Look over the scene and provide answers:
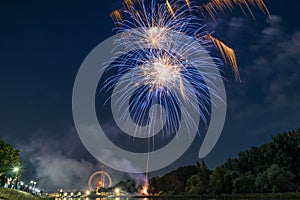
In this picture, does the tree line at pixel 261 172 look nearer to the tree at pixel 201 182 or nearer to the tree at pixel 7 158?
the tree at pixel 201 182

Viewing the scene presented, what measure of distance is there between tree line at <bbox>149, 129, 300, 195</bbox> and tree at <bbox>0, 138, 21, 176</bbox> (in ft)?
154

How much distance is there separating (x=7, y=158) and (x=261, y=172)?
173ft

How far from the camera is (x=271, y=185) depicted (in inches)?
2512

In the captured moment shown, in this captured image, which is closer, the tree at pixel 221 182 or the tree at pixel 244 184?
the tree at pixel 244 184

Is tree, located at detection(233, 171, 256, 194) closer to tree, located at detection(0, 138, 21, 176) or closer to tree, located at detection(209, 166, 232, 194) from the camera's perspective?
tree, located at detection(209, 166, 232, 194)

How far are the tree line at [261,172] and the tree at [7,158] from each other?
47024 mm

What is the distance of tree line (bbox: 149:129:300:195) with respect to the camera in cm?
6397

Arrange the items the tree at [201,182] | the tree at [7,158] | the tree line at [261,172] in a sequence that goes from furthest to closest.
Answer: the tree at [201,182], the tree line at [261,172], the tree at [7,158]

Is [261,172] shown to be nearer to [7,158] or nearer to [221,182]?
[221,182]

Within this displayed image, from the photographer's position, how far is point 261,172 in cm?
7300

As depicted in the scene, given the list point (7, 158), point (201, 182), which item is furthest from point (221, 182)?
point (7, 158)

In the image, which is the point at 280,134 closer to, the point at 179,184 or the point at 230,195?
the point at 230,195

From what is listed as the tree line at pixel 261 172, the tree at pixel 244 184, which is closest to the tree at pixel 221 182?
the tree line at pixel 261 172

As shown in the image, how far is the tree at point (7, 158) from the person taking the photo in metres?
55.6
